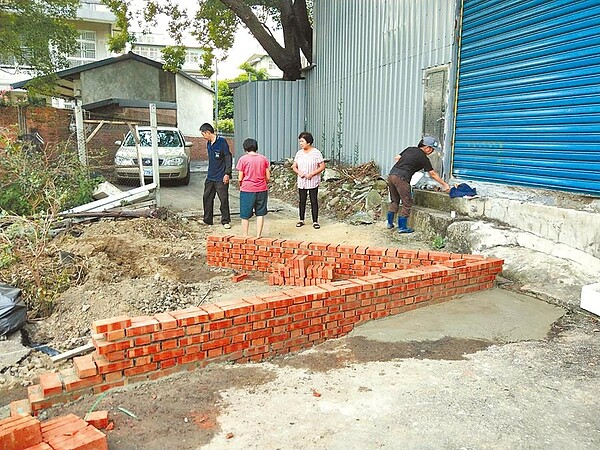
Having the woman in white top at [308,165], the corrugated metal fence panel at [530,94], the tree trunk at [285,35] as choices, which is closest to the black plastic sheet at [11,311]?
the woman in white top at [308,165]

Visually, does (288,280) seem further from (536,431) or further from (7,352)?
(536,431)

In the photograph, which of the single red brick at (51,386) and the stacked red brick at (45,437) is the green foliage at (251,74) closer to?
the single red brick at (51,386)

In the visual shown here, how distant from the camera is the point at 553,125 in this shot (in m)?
5.68

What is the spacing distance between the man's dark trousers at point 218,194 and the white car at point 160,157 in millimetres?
4309

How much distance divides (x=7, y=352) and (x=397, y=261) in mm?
3888

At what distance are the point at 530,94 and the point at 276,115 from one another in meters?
8.74

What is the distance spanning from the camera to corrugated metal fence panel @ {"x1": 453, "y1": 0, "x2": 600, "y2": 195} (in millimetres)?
5230

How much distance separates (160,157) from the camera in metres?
13.6

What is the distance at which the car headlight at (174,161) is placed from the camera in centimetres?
1363

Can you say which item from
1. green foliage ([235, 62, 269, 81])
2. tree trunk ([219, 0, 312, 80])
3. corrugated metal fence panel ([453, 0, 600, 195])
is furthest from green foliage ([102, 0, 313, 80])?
green foliage ([235, 62, 269, 81])

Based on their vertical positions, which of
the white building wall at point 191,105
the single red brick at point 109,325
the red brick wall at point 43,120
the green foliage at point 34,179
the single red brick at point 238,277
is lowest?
the single red brick at point 238,277

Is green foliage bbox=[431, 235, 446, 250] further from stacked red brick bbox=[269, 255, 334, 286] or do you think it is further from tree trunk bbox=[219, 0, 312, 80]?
tree trunk bbox=[219, 0, 312, 80]

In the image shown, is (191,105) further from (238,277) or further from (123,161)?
(238,277)

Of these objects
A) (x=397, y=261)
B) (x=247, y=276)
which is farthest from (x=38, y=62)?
(x=397, y=261)
